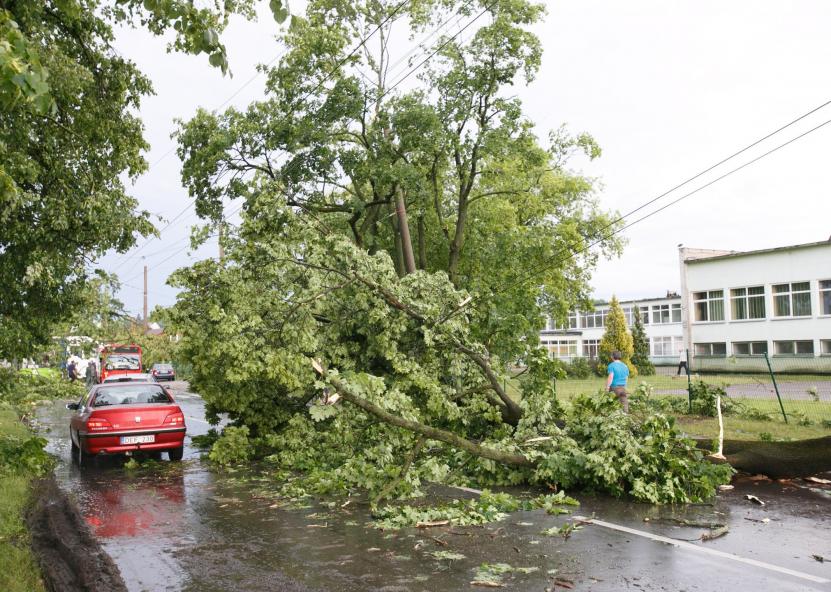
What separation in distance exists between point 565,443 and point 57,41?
32.0ft

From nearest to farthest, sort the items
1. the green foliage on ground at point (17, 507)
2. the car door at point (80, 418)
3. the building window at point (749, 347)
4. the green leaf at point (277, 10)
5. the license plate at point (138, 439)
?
the green leaf at point (277, 10) < the green foliage on ground at point (17, 507) < the license plate at point (138, 439) < the car door at point (80, 418) < the building window at point (749, 347)

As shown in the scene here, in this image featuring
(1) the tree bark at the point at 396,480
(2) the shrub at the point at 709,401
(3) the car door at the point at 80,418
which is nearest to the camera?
(1) the tree bark at the point at 396,480

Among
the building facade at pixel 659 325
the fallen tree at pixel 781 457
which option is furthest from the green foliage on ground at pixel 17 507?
the building facade at pixel 659 325

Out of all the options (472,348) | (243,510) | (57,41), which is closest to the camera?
(243,510)

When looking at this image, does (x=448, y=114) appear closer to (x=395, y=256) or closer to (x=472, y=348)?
(x=395, y=256)

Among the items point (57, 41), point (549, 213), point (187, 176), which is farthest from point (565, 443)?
point (549, 213)

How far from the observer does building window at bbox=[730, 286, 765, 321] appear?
42.9m

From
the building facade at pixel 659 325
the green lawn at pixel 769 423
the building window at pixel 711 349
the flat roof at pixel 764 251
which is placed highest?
the flat roof at pixel 764 251

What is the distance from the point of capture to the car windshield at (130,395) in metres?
13.2

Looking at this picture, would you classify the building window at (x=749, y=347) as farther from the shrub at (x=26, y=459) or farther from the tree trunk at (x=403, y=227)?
the shrub at (x=26, y=459)

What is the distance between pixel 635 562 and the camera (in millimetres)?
6367

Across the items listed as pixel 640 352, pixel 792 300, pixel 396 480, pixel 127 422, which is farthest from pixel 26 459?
pixel 640 352

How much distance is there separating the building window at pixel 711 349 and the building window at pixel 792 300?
14.0 ft

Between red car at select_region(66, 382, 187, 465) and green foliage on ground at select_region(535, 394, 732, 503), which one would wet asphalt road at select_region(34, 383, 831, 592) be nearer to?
green foliage on ground at select_region(535, 394, 732, 503)
